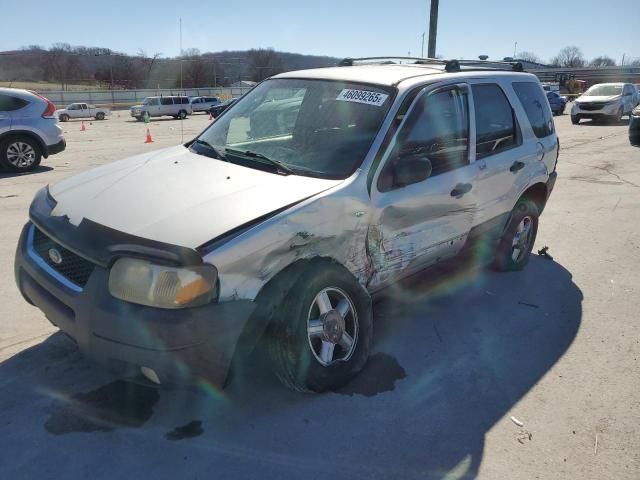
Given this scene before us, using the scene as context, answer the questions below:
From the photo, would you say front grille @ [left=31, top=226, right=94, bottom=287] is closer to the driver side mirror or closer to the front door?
the front door

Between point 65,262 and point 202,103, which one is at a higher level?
point 202,103

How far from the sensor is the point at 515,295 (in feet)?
15.6

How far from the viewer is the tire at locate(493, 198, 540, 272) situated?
195 inches

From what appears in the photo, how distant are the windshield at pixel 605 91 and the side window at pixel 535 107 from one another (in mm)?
20122

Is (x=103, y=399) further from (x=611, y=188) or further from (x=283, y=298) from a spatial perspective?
(x=611, y=188)

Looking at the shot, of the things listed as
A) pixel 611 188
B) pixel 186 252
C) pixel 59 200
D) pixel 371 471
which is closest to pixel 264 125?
pixel 59 200

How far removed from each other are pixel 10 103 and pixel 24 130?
555mm

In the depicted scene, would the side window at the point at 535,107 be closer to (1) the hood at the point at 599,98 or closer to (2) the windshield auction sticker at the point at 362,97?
(2) the windshield auction sticker at the point at 362,97

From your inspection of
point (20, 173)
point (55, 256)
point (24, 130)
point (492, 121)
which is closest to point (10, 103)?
point (24, 130)

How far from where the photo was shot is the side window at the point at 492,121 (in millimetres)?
4191

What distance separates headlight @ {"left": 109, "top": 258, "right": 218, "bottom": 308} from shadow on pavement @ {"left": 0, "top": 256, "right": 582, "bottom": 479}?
21.6 inches

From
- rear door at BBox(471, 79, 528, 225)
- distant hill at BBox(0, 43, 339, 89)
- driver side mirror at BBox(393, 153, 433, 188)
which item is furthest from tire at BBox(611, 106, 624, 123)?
distant hill at BBox(0, 43, 339, 89)

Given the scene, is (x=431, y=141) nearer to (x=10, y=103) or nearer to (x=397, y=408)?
(x=397, y=408)

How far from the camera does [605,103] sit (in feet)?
71.0
